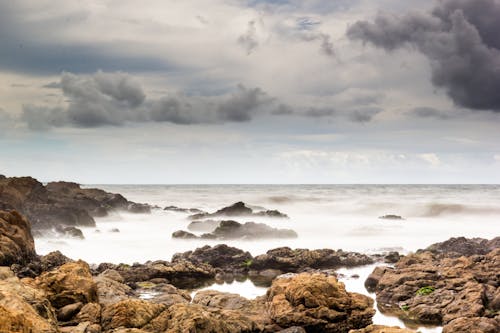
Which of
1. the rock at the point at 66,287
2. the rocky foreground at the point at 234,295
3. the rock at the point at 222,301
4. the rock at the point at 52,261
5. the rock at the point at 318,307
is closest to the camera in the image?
the rocky foreground at the point at 234,295

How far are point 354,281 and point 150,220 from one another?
31169mm

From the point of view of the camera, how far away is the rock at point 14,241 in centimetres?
1967

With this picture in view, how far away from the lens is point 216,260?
83.9ft

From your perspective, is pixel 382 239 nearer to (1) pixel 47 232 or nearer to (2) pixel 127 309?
(1) pixel 47 232

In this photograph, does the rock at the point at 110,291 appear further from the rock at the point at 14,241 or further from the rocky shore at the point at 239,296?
the rock at the point at 14,241

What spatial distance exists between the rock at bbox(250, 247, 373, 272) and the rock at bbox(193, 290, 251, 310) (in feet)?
30.8

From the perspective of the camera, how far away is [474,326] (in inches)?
513

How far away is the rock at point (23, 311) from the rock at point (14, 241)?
1126 centimetres

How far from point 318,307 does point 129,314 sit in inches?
198

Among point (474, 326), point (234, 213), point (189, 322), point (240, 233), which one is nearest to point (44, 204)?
point (240, 233)

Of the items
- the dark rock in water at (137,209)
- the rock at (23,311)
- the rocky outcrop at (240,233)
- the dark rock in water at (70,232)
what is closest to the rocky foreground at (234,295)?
the rock at (23,311)

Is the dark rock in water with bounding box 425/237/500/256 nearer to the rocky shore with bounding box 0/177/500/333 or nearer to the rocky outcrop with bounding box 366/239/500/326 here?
the rocky shore with bounding box 0/177/500/333

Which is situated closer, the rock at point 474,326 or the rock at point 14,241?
the rock at point 474,326

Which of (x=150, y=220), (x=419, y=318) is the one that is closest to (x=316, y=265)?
(x=419, y=318)
